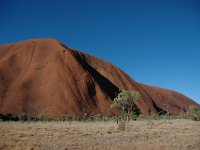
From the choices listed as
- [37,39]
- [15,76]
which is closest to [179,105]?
[37,39]

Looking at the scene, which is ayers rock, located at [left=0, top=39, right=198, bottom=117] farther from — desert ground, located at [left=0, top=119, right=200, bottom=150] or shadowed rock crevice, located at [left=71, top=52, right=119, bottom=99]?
desert ground, located at [left=0, top=119, right=200, bottom=150]

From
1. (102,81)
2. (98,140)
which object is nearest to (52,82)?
(102,81)

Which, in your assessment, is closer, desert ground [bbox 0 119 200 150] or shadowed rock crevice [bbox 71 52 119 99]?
desert ground [bbox 0 119 200 150]

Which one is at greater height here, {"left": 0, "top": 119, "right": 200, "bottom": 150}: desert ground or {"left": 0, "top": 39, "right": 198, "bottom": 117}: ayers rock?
{"left": 0, "top": 39, "right": 198, "bottom": 117}: ayers rock

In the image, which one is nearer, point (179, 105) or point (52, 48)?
point (52, 48)

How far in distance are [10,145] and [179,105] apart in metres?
160

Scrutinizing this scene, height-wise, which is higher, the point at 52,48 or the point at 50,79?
the point at 52,48

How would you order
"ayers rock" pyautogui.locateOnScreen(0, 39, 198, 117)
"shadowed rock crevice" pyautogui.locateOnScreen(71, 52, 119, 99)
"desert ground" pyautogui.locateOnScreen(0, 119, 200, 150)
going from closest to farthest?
"desert ground" pyautogui.locateOnScreen(0, 119, 200, 150), "ayers rock" pyautogui.locateOnScreen(0, 39, 198, 117), "shadowed rock crevice" pyautogui.locateOnScreen(71, 52, 119, 99)

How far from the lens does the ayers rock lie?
90125 millimetres

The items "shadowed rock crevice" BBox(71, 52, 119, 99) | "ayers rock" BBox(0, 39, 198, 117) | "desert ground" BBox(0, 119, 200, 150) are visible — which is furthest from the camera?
"shadowed rock crevice" BBox(71, 52, 119, 99)

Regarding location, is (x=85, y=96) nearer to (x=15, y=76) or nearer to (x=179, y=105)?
(x=15, y=76)

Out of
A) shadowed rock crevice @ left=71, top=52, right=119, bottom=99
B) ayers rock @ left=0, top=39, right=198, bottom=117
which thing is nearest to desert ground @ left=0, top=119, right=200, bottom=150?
ayers rock @ left=0, top=39, right=198, bottom=117

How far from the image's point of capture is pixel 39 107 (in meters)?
89.2

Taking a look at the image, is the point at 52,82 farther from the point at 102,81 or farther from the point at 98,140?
the point at 98,140
